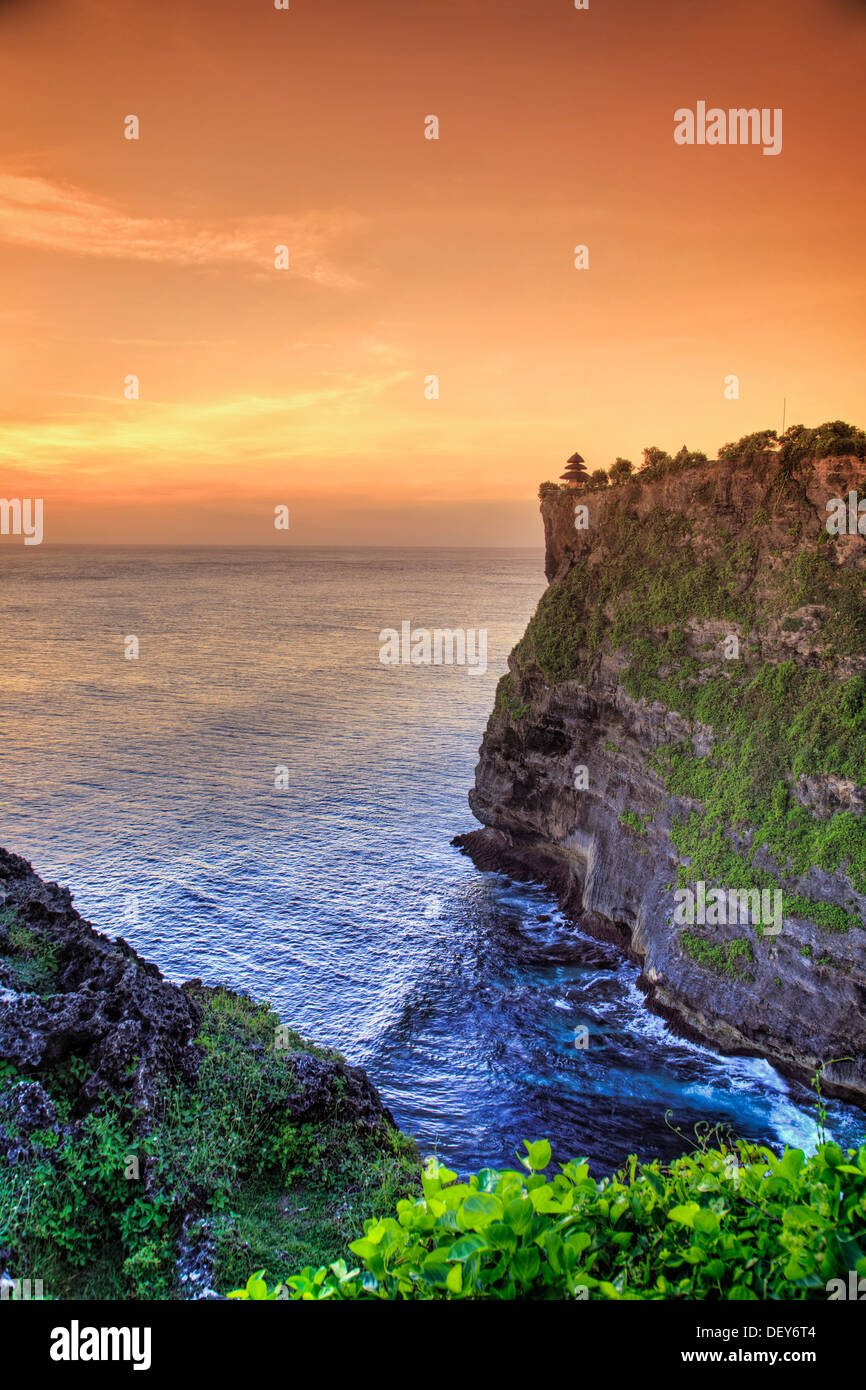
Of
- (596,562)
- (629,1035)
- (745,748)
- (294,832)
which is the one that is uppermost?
(596,562)

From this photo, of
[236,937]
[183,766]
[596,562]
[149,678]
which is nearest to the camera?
[236,937]

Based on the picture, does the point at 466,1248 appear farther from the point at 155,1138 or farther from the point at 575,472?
the point at 575,472

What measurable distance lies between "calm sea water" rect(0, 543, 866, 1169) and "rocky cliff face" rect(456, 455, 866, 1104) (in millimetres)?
2629

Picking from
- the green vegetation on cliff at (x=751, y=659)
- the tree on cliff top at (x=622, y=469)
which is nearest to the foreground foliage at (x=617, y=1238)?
the green vegetation on cliff at (x=751, y=659)

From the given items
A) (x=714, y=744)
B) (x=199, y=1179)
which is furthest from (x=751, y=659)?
(x=199, y=1179)

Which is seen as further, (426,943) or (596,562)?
(596,562)

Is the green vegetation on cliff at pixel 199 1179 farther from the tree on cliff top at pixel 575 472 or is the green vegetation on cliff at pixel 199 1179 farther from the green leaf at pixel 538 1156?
the tree on cliff top at pixel 575 472

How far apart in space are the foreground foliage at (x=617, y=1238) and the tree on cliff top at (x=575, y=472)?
44927 millimetres

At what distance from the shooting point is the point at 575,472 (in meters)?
47.6
